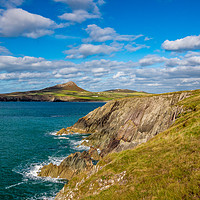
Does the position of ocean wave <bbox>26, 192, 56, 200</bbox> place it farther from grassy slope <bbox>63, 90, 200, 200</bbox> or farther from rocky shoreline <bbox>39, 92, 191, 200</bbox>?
grassy slope <bbox>63, 90, 200, 200</bbox>

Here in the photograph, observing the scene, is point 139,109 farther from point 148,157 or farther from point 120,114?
point 148,157

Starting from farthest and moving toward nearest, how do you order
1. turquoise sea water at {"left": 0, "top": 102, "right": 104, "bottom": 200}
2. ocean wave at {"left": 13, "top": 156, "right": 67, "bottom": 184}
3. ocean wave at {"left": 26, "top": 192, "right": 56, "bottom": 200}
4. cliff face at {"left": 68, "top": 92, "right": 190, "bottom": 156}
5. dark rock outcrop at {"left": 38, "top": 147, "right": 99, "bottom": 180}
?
cliff face at {"left": 68, "top": 92, "right": 190, "bottom": 156}
dark rock outcrop at {"left": 38, "top": 147, "right": 99, "bottom": 180}
ocean wave at {"left": 13, "top": 156, "right": 67, "bottom": 184}
turquoise sea water at {"left": 0, "top": 102, "right": 104, "bottom": 200}
ocean wave at {"left": 26, "top": 192, "right": 56, "bottom": 200}

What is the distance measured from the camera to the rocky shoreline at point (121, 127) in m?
35.3

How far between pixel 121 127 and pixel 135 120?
5.60 m

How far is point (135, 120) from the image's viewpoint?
56.1 metres

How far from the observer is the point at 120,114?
6406 cm

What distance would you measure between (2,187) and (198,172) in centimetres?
3142

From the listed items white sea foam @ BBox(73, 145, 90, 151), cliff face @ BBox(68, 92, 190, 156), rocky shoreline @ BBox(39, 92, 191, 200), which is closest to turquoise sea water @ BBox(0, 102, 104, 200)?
white sea foam @ BBox(73, 145, 90, 151)

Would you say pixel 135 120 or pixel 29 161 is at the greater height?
pixel 135 120

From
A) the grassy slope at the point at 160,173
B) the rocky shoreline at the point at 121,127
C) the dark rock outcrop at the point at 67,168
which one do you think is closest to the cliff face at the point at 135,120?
the rocky shoreline at the point at 121,127

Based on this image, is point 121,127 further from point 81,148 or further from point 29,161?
point 29,161

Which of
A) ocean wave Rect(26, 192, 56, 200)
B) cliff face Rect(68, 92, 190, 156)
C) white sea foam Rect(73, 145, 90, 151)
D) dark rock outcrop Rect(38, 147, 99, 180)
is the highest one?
cliff face Rect(68, 92, 190, 156)

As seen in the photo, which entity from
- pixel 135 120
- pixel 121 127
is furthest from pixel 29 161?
pixel 135 120

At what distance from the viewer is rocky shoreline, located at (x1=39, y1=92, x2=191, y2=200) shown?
3528 cm
